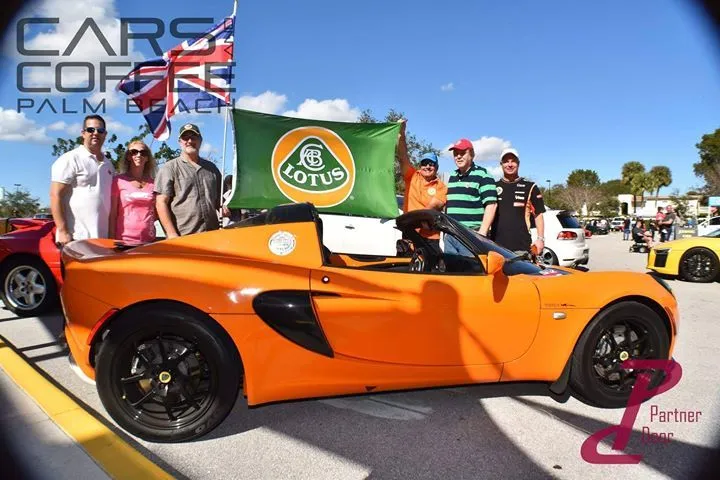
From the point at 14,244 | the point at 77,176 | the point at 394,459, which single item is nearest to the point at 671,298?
the point at 394,459

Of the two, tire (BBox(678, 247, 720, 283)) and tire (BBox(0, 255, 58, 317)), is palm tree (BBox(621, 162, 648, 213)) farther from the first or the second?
tire (BBox(0, 255, 58, 317))

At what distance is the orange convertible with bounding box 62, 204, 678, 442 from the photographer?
2.21 m

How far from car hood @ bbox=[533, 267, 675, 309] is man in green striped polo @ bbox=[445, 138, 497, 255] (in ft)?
4.23

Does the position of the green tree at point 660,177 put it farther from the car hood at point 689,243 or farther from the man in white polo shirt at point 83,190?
the man in white polo shirt at point 83,190

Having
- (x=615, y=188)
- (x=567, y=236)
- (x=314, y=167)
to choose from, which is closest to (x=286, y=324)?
(x=314, y=167)

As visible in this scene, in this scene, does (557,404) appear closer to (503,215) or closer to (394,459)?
(394,459)

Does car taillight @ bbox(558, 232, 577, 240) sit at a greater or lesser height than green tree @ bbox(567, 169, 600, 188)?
lesser

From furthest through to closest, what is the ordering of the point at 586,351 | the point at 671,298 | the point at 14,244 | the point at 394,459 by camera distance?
the point at 14,244 < the point at 671,298 < the point at 586,351 < the point at 394,459

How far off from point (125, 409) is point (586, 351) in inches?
104

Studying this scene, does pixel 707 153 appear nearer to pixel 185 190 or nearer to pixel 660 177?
pixel 660 177

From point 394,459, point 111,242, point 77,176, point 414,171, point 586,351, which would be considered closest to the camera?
point 394,459

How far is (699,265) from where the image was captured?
7.83m

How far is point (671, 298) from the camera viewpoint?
2.78 m

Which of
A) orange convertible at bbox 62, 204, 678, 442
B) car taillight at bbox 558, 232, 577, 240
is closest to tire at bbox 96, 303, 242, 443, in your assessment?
orange convertible at bbox 62, 204, 678, 442
